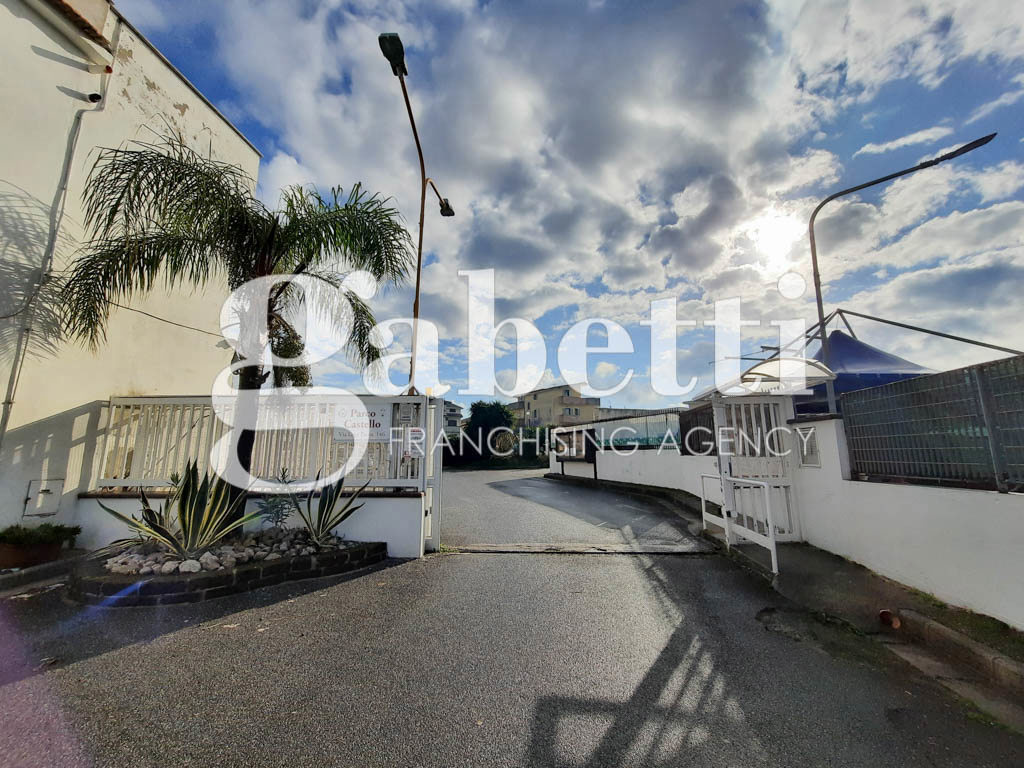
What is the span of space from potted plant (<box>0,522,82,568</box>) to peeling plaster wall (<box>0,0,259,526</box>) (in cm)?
49

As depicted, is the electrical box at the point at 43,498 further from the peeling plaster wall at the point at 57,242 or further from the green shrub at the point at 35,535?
the green shrub at the point at 35,535

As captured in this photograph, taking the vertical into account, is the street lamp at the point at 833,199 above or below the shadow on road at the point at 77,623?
above

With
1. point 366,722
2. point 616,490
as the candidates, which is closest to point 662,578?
point 366,722

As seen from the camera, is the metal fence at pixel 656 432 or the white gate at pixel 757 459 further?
the metal fence at pixel 656 432

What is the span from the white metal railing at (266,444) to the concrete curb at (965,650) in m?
4.86

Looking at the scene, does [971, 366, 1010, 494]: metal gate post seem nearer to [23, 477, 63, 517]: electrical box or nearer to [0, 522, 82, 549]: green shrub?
[0, 522, 82, 549]: green shrub

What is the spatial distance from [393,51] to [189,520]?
21.2 feet

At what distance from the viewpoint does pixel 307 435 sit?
18.0 feet

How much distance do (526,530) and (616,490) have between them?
6.83m

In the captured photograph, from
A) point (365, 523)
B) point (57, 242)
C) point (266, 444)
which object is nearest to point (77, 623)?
point (266, 444)

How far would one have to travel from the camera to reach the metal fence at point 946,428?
10.2ft

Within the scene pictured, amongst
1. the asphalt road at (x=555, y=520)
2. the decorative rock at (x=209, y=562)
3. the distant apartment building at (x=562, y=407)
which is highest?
the distant apartment building at (x=562, y=407)

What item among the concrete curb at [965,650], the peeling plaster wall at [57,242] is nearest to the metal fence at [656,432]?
the concrete curb at [965,650]

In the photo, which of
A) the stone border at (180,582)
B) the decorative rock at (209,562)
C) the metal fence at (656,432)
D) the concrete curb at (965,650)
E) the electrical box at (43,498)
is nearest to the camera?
the concrete curb at (965,650)
